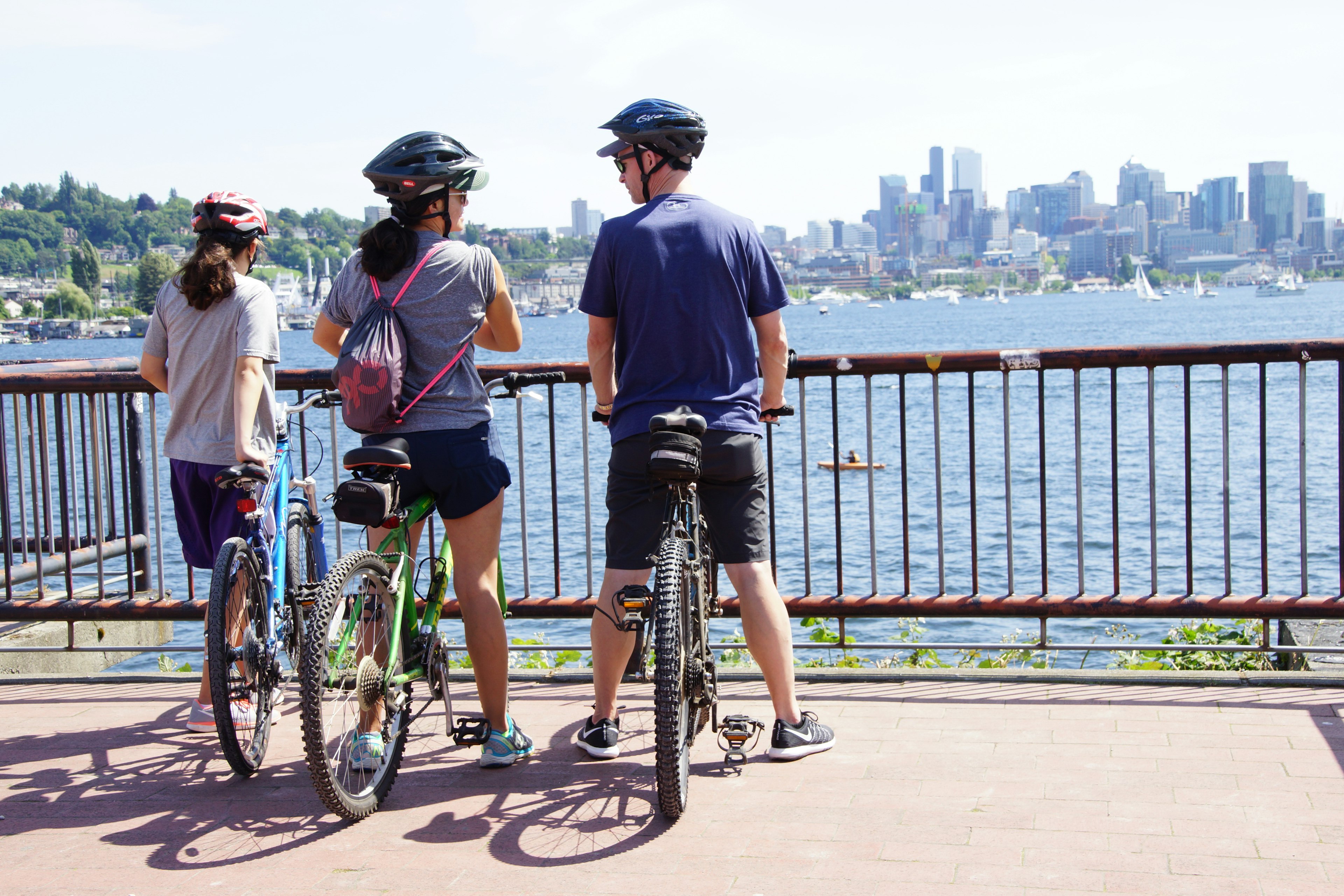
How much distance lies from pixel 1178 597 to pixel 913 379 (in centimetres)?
7013

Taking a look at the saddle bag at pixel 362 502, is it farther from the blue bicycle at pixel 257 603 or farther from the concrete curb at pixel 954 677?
the concrete curb at pixel 954 677

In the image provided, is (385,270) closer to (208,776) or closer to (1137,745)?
(208,776)

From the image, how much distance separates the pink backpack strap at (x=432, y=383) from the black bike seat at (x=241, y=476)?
60 centimetres

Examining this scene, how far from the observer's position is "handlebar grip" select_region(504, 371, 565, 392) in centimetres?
436

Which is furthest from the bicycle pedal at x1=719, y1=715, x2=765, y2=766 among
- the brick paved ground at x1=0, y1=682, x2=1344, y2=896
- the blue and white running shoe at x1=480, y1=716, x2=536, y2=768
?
the blue and white running shoe at x1=480, y1=716, x2=536, y2=768

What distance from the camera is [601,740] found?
4277 millimetres

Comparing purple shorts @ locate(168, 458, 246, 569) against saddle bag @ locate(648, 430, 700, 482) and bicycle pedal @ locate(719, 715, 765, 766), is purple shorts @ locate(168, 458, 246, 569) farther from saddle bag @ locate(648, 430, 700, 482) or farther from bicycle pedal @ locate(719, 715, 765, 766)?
bicycle pedal @ locate(719, 715, 765, 766)

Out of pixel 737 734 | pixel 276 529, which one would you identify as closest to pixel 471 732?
pixel 737 734

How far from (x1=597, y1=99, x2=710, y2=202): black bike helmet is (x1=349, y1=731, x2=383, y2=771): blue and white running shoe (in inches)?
78.8

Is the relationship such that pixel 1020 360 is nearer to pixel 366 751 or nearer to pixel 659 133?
pixel 659 133

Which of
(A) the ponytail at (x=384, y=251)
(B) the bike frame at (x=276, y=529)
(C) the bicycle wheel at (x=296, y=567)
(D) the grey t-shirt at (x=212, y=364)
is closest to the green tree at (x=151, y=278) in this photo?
(D) the grey t-shirt at (x=212, y=364)

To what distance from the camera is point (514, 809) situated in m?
3.83

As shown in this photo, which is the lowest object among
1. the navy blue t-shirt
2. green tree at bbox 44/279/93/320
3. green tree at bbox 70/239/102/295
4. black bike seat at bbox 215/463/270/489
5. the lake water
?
the lake water

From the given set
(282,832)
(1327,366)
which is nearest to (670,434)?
(282,832)
